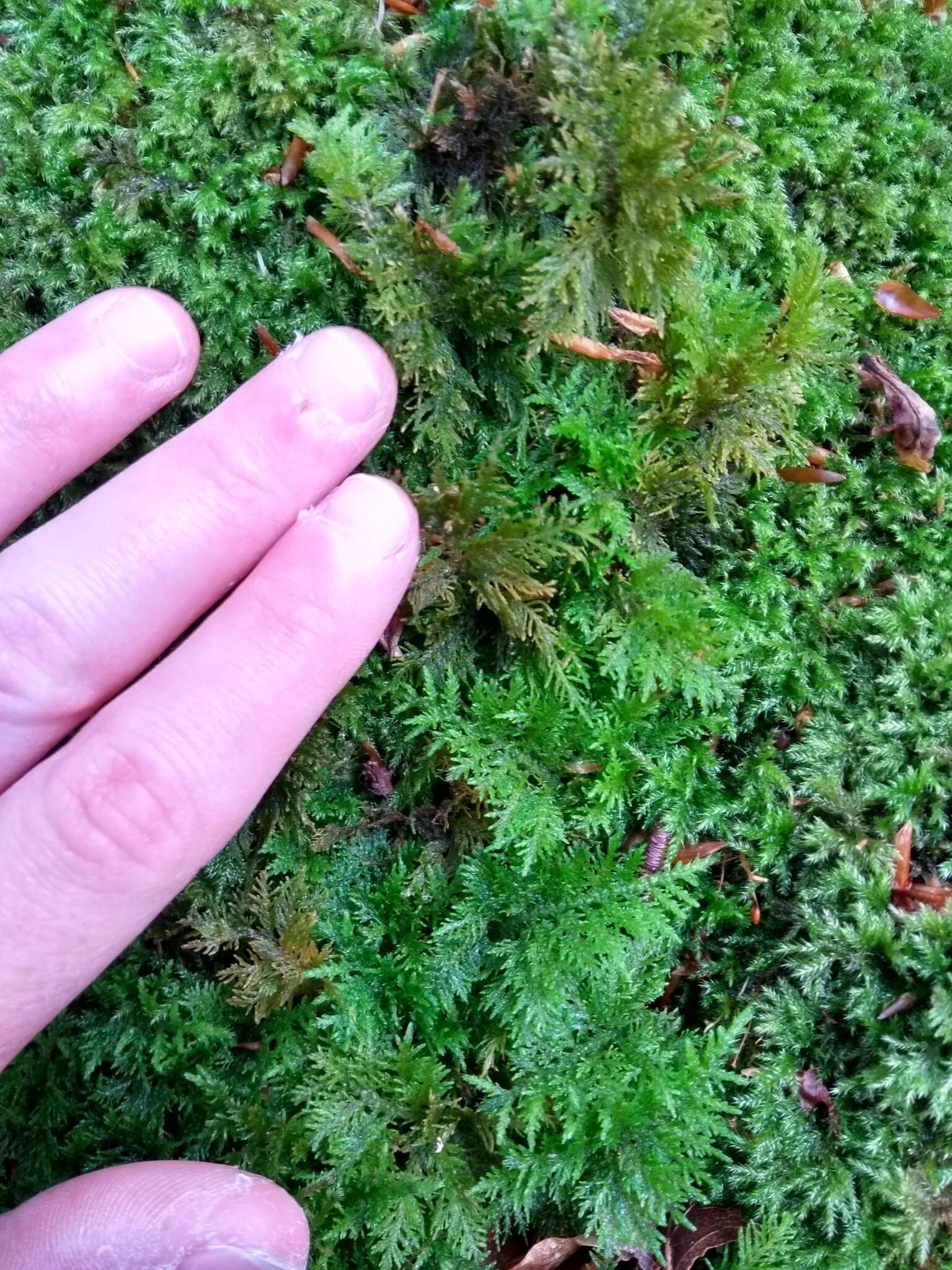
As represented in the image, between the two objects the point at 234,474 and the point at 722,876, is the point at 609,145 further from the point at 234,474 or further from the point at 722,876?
the point at 722,876

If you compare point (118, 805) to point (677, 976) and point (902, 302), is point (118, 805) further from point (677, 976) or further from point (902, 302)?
point (902, 302)

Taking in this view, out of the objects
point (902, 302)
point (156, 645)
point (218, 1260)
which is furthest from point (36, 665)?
point (902, 302)

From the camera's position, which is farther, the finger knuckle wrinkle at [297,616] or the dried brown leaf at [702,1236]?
the dried brown leaf at [702,1236]

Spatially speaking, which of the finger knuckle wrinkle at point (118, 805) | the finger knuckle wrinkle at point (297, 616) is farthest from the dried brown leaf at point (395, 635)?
the finger knuckle wrinkle at point (118, 805)

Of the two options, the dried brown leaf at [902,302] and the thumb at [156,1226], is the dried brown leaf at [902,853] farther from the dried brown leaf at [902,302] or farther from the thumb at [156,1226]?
the thumb at [156,1226]

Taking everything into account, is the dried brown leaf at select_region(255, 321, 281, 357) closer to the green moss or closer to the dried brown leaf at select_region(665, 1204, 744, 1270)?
the green moss

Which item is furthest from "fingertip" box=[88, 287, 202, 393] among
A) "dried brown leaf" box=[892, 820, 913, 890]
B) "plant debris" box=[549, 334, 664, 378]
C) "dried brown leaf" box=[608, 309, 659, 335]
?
"dried brown leaf" box=[892, 820, 913, 890]

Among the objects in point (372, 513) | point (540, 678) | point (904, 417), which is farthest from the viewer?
point (904, 417)

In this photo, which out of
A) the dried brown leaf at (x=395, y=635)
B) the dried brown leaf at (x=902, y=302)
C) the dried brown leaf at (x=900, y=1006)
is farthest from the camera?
the dried brown leaf at (x=902, y=302)
